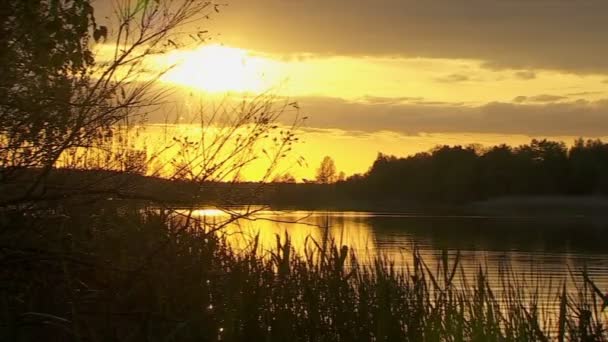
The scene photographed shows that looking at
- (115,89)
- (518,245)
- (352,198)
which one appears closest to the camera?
(115,89)

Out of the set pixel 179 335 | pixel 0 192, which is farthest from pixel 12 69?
pixel 179 335

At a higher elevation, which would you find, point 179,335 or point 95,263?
point 95,263

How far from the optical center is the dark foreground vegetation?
7.41 m

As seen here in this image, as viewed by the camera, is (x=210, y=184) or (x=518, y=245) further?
(x=518, y=245)

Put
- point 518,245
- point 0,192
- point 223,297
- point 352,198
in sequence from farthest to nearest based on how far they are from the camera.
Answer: point 352,198, point 518,245, point 223,297, point 0,192

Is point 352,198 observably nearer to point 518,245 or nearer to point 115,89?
point 518,245

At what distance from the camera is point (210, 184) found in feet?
31.8

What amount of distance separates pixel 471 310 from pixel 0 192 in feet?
18.8

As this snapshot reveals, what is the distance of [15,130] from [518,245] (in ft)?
122

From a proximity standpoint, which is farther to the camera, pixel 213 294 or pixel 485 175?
pixel 485 175

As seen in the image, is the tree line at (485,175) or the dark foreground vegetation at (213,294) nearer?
the dark foreground vegetation at (213,294)

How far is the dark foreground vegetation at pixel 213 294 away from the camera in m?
7.41

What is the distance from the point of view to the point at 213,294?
10656mm

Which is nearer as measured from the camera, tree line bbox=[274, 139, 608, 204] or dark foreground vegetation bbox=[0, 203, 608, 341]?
dark foreground vegetation bbox=[0, 203, 608, 341]
